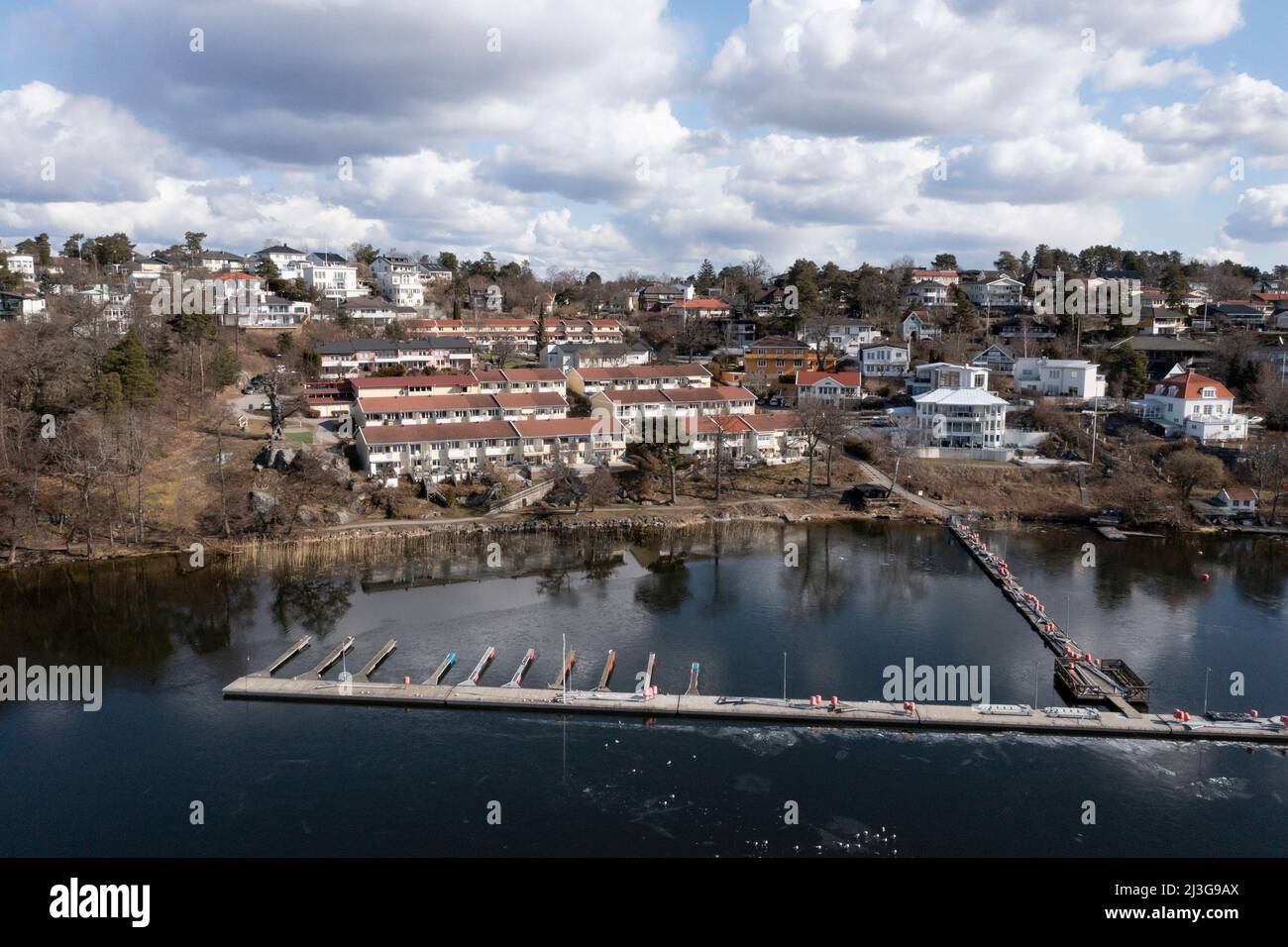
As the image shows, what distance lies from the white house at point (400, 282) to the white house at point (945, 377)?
2773 cm

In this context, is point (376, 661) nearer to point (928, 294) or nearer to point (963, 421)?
point (963, 421)

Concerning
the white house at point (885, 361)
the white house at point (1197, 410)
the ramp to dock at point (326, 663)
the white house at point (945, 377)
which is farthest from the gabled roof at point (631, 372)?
the ramp to dock at point (326, 663)

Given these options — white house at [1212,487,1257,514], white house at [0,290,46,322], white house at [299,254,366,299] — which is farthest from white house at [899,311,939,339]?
white house at [0,290,46,322]

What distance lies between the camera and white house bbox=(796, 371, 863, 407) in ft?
116

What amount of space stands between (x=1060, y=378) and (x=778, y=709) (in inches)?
1026

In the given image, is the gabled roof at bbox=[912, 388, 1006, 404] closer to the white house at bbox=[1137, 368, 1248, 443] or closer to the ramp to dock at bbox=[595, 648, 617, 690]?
the white house at bbox=[1137, 368, 1248, 443]

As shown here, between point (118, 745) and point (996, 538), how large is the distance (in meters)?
20.4

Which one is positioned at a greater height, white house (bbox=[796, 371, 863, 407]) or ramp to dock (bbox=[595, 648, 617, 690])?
white house (bbox=[796, 371, 863, 407])

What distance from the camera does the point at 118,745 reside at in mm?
13242

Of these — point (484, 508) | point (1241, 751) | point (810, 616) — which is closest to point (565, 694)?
point (810, 616)

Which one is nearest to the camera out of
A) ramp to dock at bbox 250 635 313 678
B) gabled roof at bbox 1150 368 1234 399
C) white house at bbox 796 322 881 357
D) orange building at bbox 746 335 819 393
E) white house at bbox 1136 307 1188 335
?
ramp to dock at bbox 250 635 313 678

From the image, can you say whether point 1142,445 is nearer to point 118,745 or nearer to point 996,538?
point 996,538

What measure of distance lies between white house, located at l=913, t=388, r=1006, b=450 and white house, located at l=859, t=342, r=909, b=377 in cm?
755

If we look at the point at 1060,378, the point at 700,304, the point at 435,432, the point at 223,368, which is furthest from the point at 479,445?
the point at 700,304
